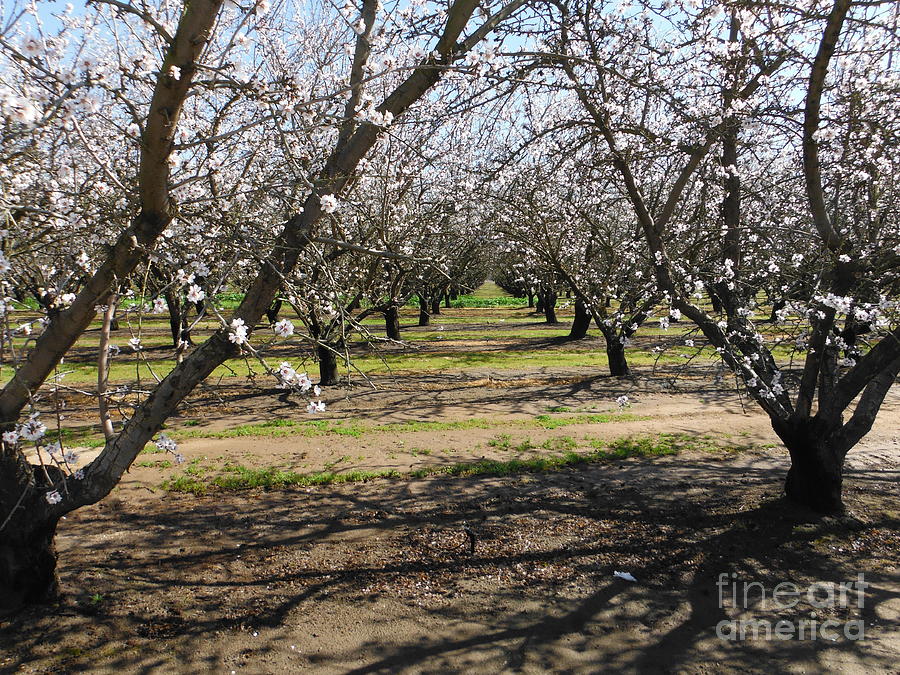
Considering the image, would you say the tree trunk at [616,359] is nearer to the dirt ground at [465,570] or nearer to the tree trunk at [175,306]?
the dirt ground at [465,570]

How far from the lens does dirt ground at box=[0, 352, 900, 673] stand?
13.9ft

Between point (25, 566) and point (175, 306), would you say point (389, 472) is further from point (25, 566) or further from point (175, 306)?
point (175, 306)

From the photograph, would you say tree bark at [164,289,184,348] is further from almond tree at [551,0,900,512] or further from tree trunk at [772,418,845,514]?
tree trunk at [772,418,845,514]

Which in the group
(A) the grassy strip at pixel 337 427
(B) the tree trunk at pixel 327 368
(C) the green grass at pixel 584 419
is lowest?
(C) the green grass at pixel 584 419

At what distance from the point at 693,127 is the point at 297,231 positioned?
5347 millimetres

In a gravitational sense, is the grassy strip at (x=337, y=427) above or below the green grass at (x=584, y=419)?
above

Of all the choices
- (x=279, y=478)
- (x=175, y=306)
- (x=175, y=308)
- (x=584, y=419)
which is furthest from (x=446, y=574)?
(x=175, y=308)

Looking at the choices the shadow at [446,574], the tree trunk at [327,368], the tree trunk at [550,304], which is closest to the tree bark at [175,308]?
the shadow at [446,574]

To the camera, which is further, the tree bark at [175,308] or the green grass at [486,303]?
the green grass at [486,303]

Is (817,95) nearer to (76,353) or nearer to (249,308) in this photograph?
(249,308)

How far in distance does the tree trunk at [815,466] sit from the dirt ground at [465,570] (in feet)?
0.75

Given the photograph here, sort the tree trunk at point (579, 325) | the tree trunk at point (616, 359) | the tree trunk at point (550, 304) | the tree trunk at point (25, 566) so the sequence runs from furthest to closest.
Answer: the tree trunk at point (550, 304) < the tree trunk at point (579, 325) < the tree trunk at point (616, 359) < the tree trunk at point (25, 566)

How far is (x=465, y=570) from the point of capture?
5379mm

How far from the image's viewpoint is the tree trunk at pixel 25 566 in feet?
14.8
